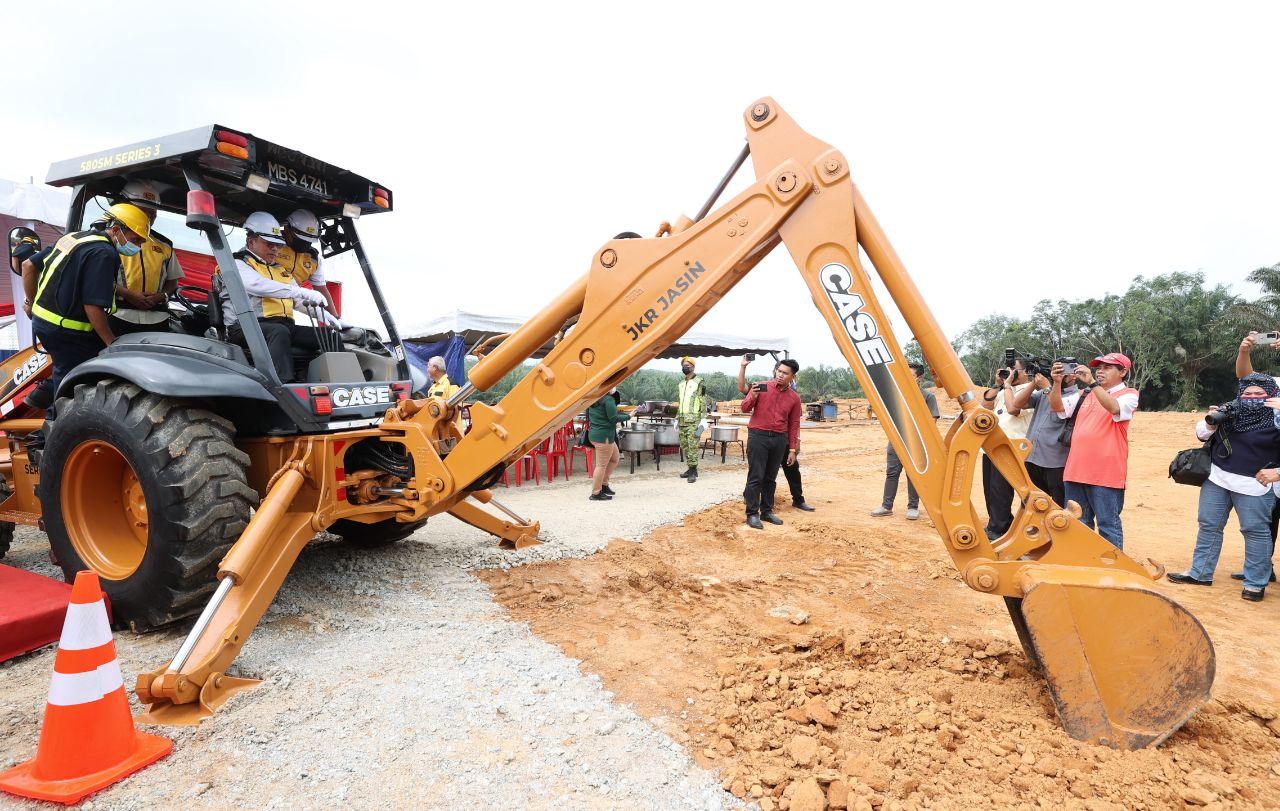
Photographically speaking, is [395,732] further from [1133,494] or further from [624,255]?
[1133,494]

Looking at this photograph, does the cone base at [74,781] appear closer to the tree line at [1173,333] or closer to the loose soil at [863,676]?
the loose soil at [863,676]

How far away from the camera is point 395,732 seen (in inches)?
102

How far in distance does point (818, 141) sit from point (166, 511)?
373 cm

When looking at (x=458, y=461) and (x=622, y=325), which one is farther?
(x=458, y=461)

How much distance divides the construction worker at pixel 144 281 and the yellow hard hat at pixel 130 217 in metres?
0.05

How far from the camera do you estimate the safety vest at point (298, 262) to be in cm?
428

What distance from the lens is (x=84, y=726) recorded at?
2.27 m

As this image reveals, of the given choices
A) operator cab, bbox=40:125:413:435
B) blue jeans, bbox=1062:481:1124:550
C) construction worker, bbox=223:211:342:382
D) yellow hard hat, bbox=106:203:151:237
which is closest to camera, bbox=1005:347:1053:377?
blue jeans, bbox=1062:481:1124:550

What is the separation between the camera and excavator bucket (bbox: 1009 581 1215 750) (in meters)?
2.44

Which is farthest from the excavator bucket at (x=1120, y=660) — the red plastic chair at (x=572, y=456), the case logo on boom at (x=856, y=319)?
the red plastic chair at (x=572, y=456)

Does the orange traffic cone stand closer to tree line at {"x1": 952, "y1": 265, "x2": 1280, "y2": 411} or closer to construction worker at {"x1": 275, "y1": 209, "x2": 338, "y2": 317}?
construction worker at {"x1": 275, "y1": 209, "x2": 338, "y2": 317}

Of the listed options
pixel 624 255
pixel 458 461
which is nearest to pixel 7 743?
pixel 458 461

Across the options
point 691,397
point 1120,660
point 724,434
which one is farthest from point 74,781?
point 724,434

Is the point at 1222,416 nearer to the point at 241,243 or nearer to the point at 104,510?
the point at 241,243
